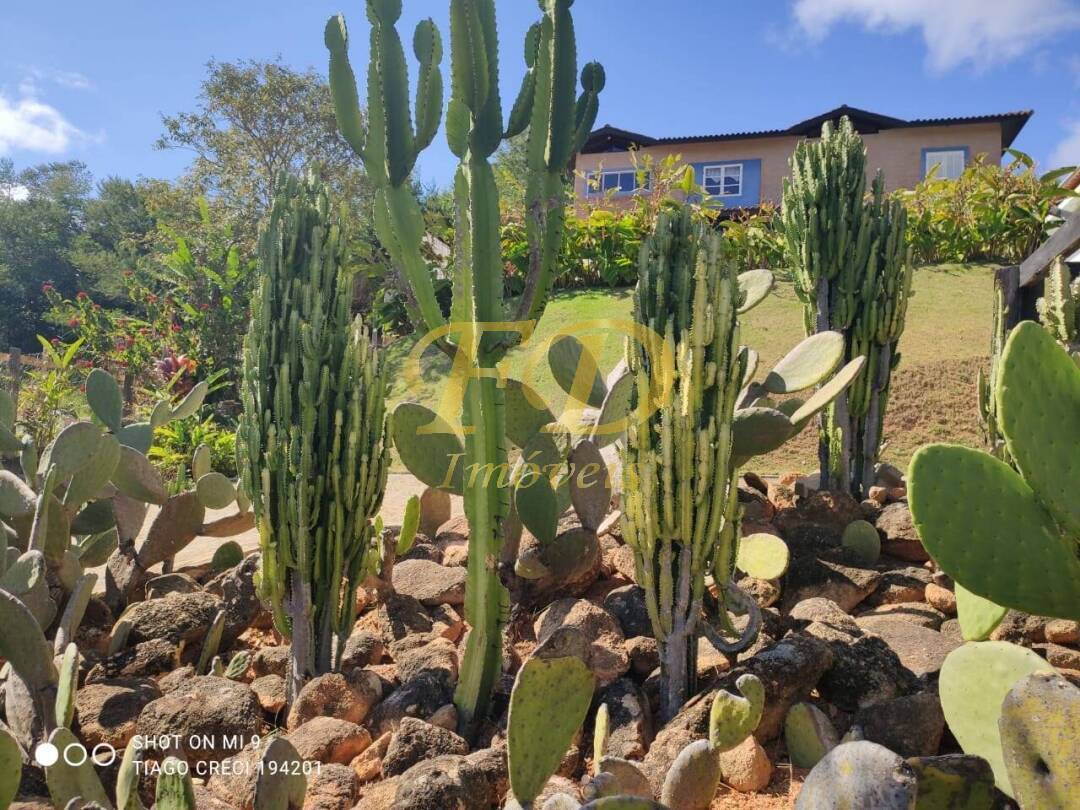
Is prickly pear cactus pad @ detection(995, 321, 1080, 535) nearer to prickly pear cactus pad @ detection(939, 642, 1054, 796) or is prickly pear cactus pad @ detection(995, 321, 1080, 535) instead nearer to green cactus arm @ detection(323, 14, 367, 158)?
prickly pear cactus pad @ detection(939, 642, 1054, 796)

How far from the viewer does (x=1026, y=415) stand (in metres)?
1.77

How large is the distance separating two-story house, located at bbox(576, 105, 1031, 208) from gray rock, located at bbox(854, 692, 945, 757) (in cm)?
1789

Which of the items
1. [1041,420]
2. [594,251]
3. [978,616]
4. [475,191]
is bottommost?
[978,616]

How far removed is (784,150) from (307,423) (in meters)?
20.4

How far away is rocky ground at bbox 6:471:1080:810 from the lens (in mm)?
2051

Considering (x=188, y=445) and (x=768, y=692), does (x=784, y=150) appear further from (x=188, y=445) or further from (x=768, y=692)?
(x=768, y=692)

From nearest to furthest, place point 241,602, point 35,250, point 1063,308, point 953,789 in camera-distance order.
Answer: point 953,789 < point 241,602 < point 1063,308 < point 35,250

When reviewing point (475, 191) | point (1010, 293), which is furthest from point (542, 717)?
point (1010, 293)

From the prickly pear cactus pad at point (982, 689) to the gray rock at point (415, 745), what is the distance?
1257 millimetres

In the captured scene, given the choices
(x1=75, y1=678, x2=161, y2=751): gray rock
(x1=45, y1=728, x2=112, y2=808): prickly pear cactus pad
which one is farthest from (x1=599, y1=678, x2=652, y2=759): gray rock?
(x1=75, y1=678, x2=161, y2=751): gray rock

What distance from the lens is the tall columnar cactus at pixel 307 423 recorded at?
8.36 ft

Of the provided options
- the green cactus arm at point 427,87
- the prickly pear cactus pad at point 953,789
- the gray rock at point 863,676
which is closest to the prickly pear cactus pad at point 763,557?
the gray rock at point 863,676

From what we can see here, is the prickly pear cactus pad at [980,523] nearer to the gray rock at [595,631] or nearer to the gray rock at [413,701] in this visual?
the gray rock at [595,631]

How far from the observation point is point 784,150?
20578 millimetres
